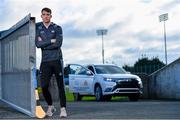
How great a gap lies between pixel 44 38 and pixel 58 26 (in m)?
0.38

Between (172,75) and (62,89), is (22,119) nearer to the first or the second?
(62,89)

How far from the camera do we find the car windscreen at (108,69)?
74.9 feet

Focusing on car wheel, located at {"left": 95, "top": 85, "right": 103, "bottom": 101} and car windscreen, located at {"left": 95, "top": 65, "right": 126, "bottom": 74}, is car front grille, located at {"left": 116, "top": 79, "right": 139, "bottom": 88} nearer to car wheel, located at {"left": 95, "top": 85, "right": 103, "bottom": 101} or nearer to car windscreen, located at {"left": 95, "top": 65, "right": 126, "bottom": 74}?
car wheel, located at {"left": 95, "top": 85, "right": 103, "bottom": 101}

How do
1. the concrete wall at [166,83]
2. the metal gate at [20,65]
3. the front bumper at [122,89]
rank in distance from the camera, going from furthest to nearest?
the concrete wall at [166,83], the front bumper at [122,89], the metal gate at [20,65]

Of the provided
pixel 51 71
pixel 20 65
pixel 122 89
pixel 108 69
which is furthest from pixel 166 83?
pixel 51 71

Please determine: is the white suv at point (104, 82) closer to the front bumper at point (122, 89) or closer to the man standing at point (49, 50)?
the front bumper at point (122, 89)

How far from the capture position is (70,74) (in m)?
25.8

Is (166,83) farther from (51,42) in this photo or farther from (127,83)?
(51,42)

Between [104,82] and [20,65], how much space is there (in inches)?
382

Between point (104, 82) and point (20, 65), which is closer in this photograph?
point (20, 65)

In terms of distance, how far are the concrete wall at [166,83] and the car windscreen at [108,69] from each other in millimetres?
2660

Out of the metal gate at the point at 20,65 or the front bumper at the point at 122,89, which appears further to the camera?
the front bumper at the point at 122,89

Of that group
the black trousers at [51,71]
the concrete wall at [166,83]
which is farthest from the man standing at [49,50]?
the concrete wall at [166,83]

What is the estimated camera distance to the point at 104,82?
21797 mm
